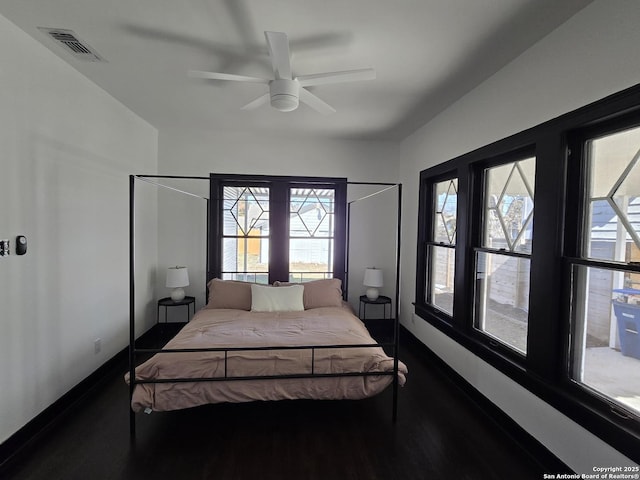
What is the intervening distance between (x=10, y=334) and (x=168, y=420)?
114 centimetres

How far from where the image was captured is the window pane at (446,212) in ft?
10.3

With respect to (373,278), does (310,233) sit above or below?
above

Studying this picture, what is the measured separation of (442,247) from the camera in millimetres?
3314

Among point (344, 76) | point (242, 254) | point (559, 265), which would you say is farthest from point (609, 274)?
point (242, 254)

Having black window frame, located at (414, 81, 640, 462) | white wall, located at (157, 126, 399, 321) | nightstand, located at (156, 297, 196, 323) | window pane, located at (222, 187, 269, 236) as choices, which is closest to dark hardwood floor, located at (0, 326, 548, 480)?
black window frame, located at (414, 81, 640, 462)

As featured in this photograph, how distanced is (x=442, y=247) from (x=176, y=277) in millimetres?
3058

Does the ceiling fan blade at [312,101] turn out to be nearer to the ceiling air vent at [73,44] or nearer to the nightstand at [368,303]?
the ceiling air vent at [73,44]

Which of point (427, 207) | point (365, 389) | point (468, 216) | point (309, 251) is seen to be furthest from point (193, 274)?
point (468, 216)

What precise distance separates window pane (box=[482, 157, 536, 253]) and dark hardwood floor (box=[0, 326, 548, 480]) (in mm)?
1353

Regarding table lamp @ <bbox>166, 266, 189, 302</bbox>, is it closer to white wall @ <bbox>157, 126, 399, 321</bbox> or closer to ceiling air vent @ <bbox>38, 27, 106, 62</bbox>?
white wall @ <bbox>157, 126, 399, 321</bbox>

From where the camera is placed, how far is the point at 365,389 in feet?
7.35

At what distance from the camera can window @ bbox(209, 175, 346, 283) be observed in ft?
13.5

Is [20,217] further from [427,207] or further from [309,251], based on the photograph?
[427,207]

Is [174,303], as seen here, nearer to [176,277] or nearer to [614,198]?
[176,277]
